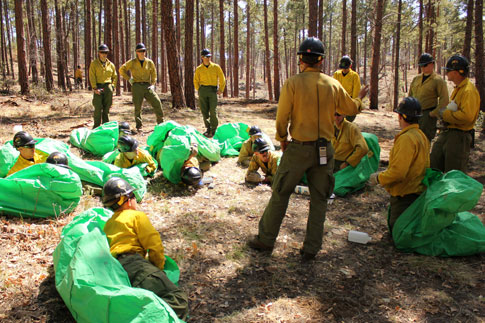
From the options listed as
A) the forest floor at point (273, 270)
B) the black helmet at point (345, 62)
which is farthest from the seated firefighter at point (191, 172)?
the black helmet at point (345, 62)

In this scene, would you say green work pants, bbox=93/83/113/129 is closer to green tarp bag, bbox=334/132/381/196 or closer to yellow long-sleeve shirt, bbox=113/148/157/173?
yellow long-sleeve shirt, bbox=113/148/157/173

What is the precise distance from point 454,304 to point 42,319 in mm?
3368

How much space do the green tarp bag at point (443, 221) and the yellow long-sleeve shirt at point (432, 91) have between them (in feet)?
7.52

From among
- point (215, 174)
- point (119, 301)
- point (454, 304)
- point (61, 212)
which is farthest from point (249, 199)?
point (119, 301)

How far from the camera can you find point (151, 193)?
560 centimetres

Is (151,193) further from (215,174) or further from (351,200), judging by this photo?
(351,200)

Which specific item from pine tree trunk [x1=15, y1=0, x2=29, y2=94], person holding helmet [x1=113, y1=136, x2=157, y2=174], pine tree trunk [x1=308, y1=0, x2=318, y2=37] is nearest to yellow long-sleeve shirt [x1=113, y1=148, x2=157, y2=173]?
person holding helmet [x1=113, y1=136, x2=157, y2=174]

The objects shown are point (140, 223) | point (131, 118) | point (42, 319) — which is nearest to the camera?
point (42, 319)

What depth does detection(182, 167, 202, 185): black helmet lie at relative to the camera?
18.5ft

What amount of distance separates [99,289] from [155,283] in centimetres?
46

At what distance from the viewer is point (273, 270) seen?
3488mm

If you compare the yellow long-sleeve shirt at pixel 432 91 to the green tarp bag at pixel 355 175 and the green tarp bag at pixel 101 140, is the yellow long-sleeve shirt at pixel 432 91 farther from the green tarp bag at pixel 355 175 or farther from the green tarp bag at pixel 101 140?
the green tarp bag at pixel 101 140

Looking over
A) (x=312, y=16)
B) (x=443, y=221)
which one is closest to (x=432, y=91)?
(x=443, y=221)

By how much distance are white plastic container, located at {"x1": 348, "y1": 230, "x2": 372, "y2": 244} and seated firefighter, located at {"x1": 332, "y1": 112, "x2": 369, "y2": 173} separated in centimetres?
175
